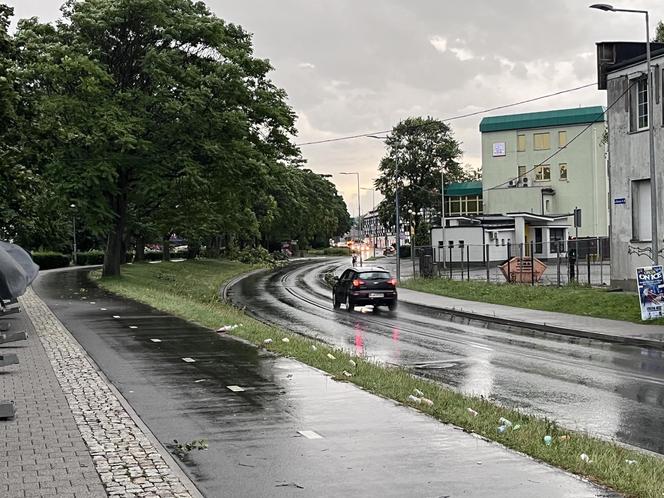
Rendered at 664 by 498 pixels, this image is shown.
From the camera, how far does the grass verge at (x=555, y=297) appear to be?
2373 cm

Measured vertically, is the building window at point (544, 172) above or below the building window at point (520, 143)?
below

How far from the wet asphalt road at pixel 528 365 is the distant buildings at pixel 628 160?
24.9 ft

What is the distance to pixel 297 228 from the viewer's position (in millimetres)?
108500

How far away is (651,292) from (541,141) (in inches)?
2521

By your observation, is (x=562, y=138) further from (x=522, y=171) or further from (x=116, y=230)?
(x=116, y=230)

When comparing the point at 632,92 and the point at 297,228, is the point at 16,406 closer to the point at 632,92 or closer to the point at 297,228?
the point at 632,92

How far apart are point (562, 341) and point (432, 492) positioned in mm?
13913

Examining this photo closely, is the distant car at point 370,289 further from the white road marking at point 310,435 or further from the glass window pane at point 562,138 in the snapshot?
the glass window pane at point 562,138

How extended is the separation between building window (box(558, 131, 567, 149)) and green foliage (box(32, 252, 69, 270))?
4996 cm

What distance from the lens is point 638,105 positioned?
27109mm

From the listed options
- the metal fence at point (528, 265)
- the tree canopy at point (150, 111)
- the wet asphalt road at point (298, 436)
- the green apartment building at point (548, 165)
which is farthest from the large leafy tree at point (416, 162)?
the wet asphalt road at point (298, 436)

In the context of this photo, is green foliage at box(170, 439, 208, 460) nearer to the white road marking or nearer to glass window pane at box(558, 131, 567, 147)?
the white road marking

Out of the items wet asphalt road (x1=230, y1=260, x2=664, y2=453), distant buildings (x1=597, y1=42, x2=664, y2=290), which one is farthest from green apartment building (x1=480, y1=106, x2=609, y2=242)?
wet asphalt road (x1=230, y1=260, x2=664, y2=453)

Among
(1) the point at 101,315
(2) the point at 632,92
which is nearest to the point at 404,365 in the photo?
(1) the point at 101,315
